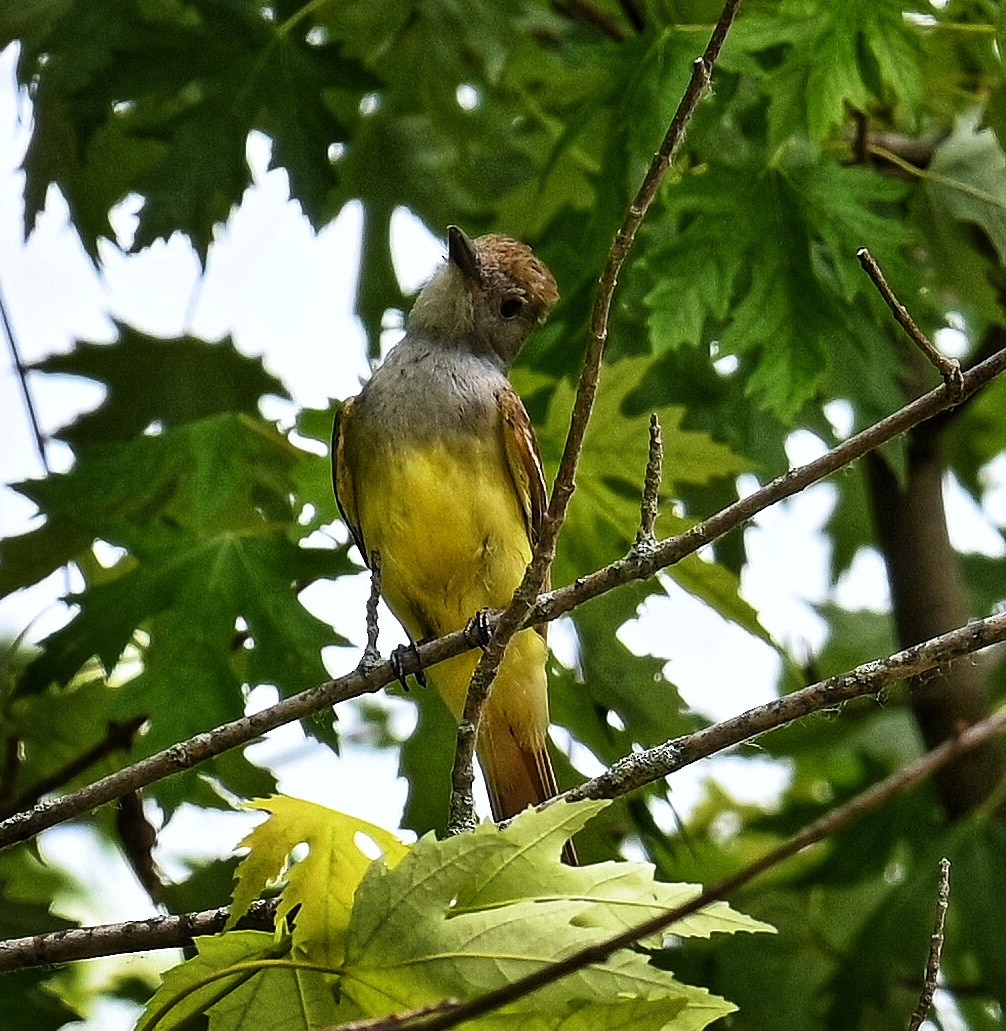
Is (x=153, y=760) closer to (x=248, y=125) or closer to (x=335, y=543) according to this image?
(x=335, y=543)

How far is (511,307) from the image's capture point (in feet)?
15.1

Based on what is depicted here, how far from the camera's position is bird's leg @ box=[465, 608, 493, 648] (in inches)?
123

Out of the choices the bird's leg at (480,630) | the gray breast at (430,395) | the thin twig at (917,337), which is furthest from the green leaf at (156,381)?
the thin twig at (917,337)

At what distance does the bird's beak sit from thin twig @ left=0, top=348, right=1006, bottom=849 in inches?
74.8

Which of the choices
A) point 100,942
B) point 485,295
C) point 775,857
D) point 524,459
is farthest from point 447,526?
point 775,857

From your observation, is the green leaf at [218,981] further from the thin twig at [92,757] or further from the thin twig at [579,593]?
the thin twig at [92,757]

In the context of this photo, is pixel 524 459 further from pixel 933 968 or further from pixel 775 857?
pixel 775 857

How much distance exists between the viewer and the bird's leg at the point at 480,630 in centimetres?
313

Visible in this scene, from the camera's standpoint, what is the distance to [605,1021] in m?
2.24

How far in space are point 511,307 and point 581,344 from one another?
510mm

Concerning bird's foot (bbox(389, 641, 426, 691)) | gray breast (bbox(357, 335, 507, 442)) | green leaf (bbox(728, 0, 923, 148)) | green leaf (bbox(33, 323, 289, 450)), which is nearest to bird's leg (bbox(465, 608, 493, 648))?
bird's foot (bbox(389, 641, 426, 691))

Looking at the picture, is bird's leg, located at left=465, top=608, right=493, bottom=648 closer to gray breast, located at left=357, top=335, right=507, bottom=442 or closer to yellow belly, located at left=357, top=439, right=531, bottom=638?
yellow belly, located at left=357, top=439, right=531, bottom=638

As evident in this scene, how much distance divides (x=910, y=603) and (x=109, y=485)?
100 inches

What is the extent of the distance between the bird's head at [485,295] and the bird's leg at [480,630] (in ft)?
4.34
